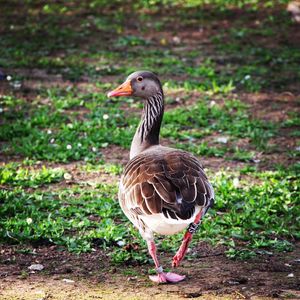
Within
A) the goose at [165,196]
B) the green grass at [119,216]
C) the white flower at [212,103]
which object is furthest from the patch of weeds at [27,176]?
the white flower at [212,103]

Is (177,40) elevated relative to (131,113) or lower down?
elevated

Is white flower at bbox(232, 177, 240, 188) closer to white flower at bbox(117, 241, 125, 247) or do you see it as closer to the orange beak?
the orange beak

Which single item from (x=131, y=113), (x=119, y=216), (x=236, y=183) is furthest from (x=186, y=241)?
(x=131, y=113)

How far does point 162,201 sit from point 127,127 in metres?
4.83

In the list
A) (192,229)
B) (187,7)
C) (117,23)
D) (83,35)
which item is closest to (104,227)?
(192,229)

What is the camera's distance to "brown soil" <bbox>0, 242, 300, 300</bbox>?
17.2 feet

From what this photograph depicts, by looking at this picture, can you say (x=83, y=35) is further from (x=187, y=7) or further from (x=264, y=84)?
(x=264, y=84)

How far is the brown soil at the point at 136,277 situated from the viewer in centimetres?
525

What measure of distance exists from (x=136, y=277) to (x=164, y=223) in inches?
28.8

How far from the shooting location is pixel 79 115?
1037 centimetres

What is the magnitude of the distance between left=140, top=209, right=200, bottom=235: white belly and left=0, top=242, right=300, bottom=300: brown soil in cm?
49

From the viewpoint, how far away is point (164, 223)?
5109 millimetres

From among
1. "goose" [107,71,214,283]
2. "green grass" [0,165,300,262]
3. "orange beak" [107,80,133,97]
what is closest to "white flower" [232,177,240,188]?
"green grass" [0,165,300,262]

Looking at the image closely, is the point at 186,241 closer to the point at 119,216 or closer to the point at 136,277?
the point at 136,277
